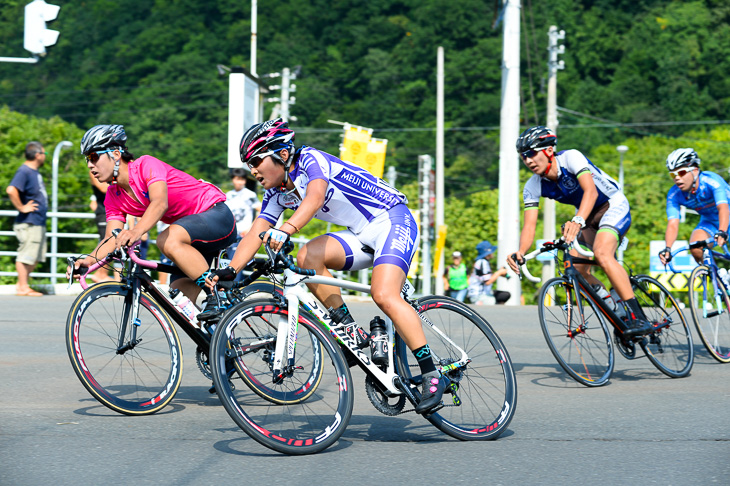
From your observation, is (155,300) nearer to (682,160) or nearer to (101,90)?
(682,160)

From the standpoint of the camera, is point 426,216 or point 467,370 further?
Answer: point 426,216

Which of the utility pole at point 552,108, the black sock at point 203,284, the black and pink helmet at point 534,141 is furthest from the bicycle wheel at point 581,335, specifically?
the utility pole at point 552,108

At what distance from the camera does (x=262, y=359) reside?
5.26 m

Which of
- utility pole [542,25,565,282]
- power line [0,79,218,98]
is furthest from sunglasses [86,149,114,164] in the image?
power line [0,79,218,98]

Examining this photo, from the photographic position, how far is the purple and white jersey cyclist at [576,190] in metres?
7.27

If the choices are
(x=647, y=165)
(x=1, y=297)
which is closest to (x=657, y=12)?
(x=647, y=165)

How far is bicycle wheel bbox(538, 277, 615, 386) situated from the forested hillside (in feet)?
228

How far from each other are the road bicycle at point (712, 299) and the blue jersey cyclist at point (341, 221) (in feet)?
13.5

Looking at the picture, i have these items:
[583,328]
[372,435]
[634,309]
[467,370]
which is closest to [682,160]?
[634,309]

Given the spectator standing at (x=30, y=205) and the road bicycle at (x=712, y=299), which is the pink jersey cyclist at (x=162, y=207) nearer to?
the road bicycle at (x=712, y=299)

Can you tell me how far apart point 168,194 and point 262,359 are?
1.58 metres

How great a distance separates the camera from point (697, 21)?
9725 cm

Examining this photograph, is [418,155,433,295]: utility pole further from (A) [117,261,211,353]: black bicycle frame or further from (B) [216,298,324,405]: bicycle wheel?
(B) [216,298,324,405]: bicycle wheel

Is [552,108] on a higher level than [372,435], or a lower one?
higher
